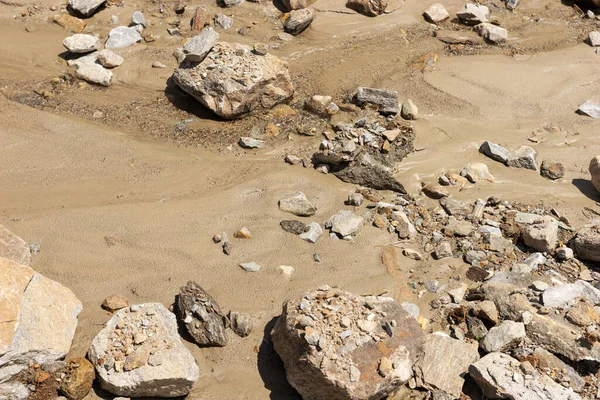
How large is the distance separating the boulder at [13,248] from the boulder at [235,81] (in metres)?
2.55

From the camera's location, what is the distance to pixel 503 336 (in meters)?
3.94

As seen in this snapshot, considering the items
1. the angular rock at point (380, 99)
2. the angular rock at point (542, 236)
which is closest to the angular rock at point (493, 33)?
the angular rock at point (380, 99)

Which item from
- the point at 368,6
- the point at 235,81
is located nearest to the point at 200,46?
the point at 235,81

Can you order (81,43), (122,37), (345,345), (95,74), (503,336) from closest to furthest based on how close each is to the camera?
(345,345) → (503,336) → (95,74) → (81,43) → (122,37)

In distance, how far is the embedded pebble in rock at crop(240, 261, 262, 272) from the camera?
14.5 ft

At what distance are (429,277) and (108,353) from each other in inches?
99.8

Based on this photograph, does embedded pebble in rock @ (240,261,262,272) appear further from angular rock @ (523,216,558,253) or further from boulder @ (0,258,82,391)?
angular rock @ (523,216,558,253)

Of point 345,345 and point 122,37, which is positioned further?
point 122,37

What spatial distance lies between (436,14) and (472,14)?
0.52 metres

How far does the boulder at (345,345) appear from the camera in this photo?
3.42 m

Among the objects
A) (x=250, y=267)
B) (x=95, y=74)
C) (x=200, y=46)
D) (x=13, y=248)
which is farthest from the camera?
(x=95, y=74)

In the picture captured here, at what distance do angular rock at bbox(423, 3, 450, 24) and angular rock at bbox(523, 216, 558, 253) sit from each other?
13.7 feet

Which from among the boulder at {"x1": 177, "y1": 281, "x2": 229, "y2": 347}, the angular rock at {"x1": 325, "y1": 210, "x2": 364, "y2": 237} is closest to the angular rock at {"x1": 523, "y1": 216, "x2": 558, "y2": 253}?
the angular rock at {"x1": 325, "y1": 210, "x2": 364, "y2": 237}

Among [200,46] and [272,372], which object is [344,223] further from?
[200,46]
